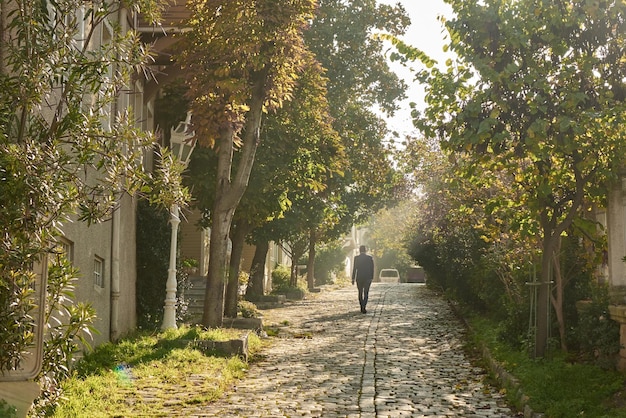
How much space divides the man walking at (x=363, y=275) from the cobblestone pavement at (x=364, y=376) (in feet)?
6.81

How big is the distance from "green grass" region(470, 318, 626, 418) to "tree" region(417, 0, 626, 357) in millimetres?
2065

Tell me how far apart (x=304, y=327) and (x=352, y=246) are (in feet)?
201

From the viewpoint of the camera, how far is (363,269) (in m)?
24.1

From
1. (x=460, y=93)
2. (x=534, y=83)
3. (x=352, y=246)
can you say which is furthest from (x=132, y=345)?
(x=352, y=246)

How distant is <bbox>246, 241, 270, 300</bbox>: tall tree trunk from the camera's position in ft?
95.3

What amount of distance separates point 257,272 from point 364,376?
17.5 m

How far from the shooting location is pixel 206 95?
1548 cm

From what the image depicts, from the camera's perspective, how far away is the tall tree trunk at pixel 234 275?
68.0ft

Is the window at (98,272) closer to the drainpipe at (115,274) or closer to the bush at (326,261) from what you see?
the drainpipe at (115,274)

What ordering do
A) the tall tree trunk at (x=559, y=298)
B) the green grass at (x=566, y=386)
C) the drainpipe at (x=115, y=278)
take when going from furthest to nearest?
1. the drainpipe at (x=115, y=278)
2. the tall tree trunk at (x=559, y=298)
3. the green grass at (x=566, y=386)

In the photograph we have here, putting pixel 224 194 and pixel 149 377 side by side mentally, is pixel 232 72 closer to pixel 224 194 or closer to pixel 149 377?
pixel 224 194

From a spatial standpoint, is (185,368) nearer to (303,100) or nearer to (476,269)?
(303,100)

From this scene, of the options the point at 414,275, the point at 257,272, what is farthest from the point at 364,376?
the point at 414,275

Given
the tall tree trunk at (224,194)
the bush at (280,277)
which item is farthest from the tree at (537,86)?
the bush at (280,277)
